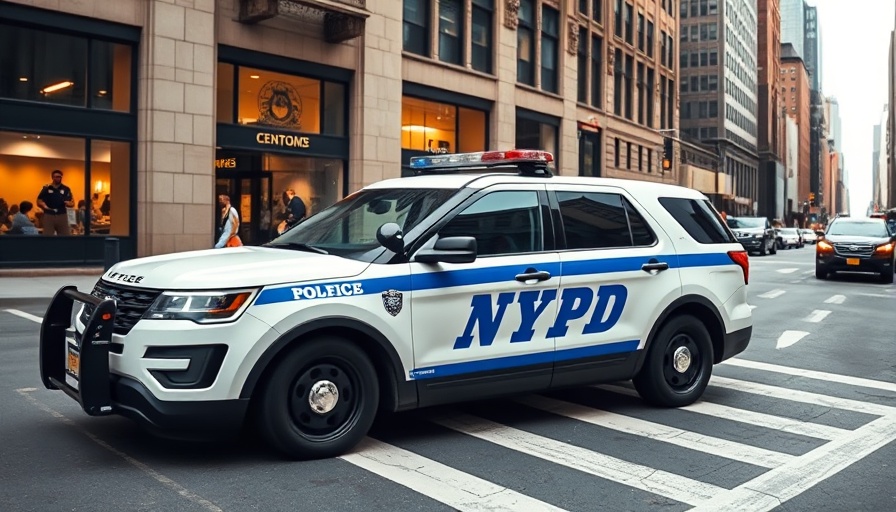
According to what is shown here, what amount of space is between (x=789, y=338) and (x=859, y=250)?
45.3 feet

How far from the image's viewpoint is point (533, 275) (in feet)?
20.5

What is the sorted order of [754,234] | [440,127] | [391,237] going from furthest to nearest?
[754,234]
[440,127]
[391,237]

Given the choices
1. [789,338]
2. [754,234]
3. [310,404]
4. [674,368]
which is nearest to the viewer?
[310,404]

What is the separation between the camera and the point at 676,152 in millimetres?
61031

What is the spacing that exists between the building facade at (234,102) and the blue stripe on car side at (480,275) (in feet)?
54.5

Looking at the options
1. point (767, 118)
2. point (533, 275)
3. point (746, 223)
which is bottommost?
point (533, 275)

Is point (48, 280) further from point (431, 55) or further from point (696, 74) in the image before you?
point (696, 74)

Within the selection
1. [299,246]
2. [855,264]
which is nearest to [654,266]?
[299,246]

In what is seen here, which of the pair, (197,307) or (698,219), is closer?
(197,307)

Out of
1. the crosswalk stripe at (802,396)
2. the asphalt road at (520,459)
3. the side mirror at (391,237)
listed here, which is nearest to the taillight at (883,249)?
the asphalt road at (520,459)

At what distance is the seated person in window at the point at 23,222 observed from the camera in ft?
64.2

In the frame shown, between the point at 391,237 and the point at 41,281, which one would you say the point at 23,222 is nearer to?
the point at 41,281

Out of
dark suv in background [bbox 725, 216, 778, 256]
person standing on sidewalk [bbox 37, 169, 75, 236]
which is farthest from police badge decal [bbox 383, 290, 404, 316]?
dark suv in background [bbox 725, 216, 778, 256]

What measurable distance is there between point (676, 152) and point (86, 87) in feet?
155
